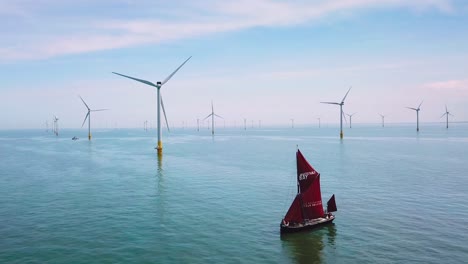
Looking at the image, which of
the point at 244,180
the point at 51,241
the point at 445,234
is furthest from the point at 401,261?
the point at 244,180

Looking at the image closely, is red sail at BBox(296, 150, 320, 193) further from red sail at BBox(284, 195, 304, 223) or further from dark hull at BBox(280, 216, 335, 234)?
dark hull at BBox(280, 216, 335, 234)

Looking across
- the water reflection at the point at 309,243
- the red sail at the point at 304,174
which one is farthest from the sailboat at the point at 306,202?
the water reflection at the point at 309,243

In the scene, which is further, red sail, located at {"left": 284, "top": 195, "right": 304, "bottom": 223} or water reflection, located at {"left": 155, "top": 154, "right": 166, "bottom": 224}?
water reflection, located at {"left": 155, "top": 154, "right": 166, "bottom": 224}

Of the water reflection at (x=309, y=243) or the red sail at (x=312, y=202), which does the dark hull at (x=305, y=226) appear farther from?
the red sail at (x=312, y=202)

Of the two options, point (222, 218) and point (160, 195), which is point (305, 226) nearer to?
point (222, 218)

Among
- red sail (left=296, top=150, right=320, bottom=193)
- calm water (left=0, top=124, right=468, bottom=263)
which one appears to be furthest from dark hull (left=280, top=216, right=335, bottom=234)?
red sail (left=296, top=150, right=320, bottom=193)

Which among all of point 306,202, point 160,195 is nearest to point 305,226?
point 306,202

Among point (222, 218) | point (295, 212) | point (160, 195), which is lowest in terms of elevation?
point (222, 218)
